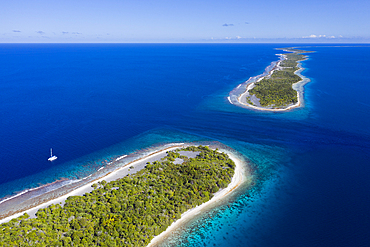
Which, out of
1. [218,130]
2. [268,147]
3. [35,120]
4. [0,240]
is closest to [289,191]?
[268,147]

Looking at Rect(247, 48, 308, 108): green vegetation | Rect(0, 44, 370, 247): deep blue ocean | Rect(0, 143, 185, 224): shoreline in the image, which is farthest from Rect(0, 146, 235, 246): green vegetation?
Rect(247, 48, 308, 108): green vegetation

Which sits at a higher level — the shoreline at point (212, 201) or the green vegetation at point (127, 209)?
the green vegetation at point (127, 209)

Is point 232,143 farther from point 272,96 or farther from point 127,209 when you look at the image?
point 272,96

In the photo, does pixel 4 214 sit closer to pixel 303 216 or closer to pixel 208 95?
pixel 303 216

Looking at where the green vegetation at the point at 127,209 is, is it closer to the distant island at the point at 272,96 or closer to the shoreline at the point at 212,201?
the shoreline at the point at 212,201

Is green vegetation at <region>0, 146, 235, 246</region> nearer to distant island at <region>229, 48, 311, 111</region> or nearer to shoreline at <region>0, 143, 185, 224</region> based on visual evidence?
shoreline at <region>0, 143, 185, 224</region>

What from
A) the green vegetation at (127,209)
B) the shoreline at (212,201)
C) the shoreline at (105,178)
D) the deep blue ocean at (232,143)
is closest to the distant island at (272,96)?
the deep blue ocean at (232,143)
